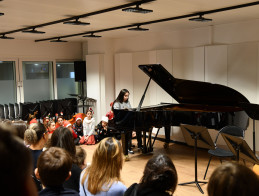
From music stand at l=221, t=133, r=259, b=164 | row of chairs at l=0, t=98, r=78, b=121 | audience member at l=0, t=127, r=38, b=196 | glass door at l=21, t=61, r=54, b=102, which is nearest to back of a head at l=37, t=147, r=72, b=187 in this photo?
audience member at l=0, t=127, r=38, b=196

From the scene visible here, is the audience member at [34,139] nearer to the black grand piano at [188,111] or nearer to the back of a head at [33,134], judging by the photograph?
the back of a head at [33,134]

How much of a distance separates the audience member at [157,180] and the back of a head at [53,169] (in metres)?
0.48

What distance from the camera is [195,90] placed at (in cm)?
658

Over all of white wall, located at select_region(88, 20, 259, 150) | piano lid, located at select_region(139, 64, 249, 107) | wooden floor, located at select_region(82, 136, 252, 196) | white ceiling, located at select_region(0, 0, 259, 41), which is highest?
white ceiling, located at select_region(0, 0, 259, 41)

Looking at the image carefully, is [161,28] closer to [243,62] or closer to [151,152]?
[243,62]

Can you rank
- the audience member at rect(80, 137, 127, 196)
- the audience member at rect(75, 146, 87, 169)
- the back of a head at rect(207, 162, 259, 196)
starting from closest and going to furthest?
the back of a head at rect(207, 162, 259, 196), the audience member at rect(80, 137, 127, 196), the audience member at rect(75, 146, 87, 169)

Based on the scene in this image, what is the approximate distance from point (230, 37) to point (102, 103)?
475cm

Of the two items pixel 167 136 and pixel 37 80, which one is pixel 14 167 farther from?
pixel 37 80

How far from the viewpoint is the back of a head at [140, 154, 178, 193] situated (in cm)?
208

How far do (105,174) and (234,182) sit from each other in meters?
1.35

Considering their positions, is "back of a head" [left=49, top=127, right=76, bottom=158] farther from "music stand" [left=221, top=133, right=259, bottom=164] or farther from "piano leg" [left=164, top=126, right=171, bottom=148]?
"piano leg" [left=164, top=126, right=171, bottom=148]

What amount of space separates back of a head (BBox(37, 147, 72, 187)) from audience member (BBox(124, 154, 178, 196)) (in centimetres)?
48

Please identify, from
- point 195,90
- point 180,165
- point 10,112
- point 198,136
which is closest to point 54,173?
point 198,136

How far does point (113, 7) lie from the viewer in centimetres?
531
